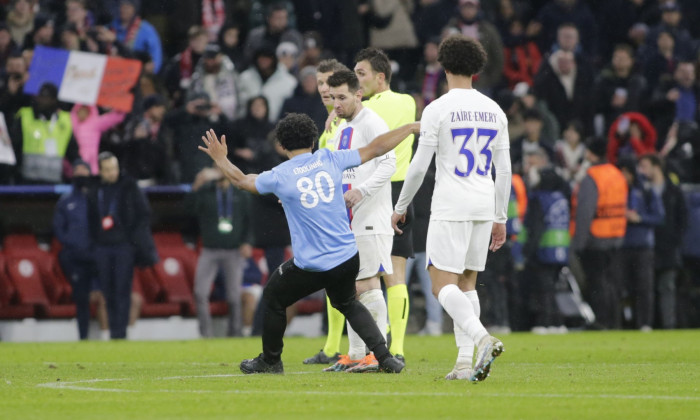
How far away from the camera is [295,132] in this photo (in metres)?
9.74

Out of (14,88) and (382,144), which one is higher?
(14,88)

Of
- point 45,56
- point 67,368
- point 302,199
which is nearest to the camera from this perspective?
point 302,199

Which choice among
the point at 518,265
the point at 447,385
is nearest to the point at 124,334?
the point at 518,265

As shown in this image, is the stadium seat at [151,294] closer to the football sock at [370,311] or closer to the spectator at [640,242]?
the spectator at [640,242]

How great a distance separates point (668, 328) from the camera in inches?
794

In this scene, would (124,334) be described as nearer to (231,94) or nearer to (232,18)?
(231,94)

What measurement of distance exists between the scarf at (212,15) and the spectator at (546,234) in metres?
5.88

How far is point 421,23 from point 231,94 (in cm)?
494

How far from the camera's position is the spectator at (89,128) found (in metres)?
18.6

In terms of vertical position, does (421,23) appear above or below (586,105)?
above

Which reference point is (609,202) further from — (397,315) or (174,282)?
(397,315)

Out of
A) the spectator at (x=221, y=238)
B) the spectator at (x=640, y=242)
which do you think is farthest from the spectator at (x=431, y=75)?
the spectator at (x=221, y=238)

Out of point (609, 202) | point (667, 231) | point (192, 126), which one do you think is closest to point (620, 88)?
point (667, 231)

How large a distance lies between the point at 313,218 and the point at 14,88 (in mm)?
10126
